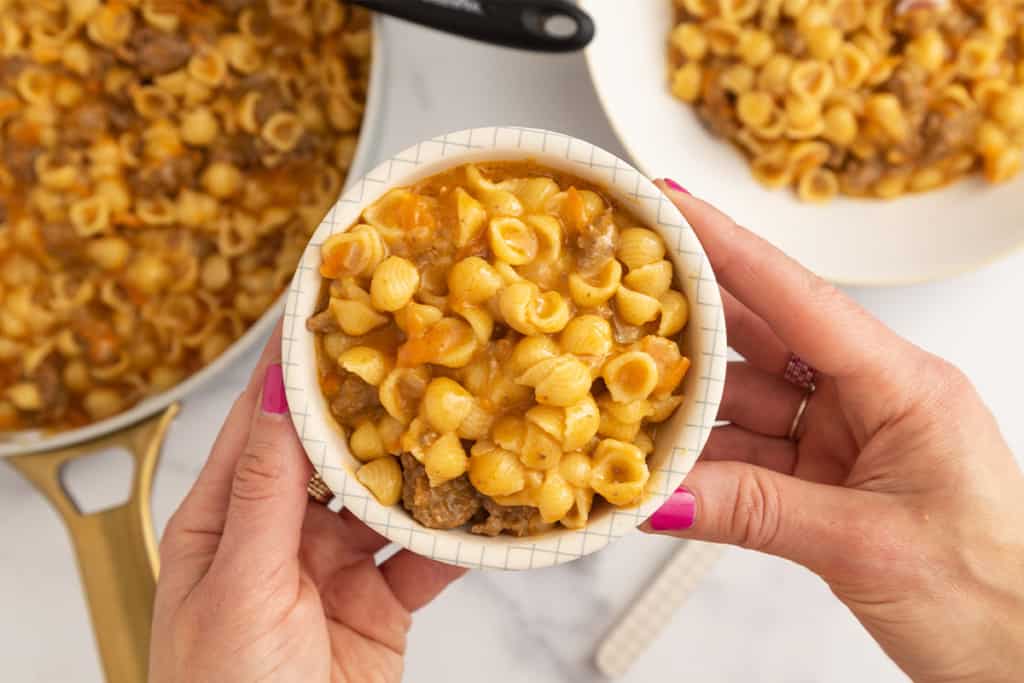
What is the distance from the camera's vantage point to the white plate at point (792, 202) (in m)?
1.81

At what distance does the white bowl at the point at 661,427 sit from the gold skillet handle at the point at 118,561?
69 centimetres

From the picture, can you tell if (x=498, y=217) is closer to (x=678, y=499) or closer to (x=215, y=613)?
(x=678, y=499)

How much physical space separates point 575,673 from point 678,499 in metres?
0.85

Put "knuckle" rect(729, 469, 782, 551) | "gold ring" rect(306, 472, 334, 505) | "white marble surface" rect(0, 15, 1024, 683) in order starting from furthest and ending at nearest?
"white marble surface" rect(0, 15, 1024, 683)
"gold ring" rect(306, 472, 334, 505)
"knuckle" rect(729, 469, 782, 551)

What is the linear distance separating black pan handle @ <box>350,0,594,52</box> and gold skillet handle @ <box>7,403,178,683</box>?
2.74 feet

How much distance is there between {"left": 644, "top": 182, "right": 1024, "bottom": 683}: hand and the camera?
137 cm

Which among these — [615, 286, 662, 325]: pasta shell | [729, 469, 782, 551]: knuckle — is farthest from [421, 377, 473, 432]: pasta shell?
[729, 469, 782, 551]: knuckle

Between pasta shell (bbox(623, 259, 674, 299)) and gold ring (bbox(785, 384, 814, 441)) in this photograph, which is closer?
pasta shell (bbox(623, 259, 674, 299))

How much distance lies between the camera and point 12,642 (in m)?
2.08

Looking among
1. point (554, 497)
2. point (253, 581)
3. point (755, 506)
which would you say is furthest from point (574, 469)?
point (253, 581)

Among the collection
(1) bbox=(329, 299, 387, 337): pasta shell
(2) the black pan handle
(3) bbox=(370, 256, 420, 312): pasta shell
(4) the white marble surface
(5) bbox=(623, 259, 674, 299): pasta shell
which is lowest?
(4) the white marble surface

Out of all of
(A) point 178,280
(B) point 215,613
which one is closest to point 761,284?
(B) point 215,613

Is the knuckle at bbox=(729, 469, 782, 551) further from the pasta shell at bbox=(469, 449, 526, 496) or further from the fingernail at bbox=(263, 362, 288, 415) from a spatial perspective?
the fingernail at bbox=(263, 362, 288, 415)

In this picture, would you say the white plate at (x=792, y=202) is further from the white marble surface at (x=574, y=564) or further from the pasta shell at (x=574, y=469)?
the pasta shell at (x=574, y=469)
